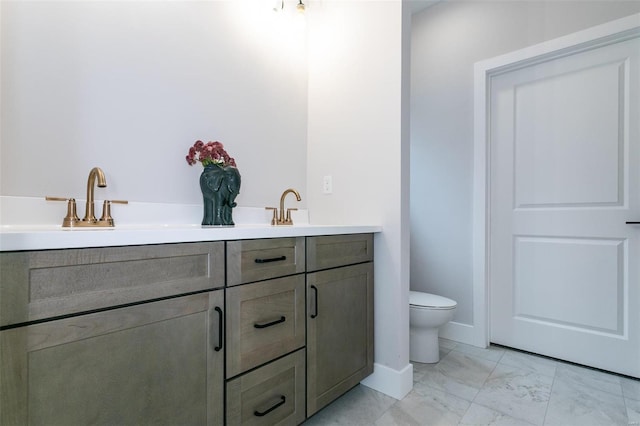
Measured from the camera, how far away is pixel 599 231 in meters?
1.92

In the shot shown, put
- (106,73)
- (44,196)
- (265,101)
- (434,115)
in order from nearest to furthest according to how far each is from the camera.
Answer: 1. (44,196)
2. (106,73)
3. (265,101)
4. (434,115)

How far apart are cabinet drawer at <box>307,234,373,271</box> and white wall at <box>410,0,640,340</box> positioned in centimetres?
105

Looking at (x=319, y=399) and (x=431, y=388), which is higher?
(x=319, y=399)

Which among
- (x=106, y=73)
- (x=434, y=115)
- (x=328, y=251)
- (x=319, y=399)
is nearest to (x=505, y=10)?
(x=434, y=115)

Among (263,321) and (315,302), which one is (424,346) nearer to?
(315,302)

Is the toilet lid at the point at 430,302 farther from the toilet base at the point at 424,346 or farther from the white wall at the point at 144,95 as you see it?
the white wall at the point at 144,95

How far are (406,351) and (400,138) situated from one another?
1114 millimetres

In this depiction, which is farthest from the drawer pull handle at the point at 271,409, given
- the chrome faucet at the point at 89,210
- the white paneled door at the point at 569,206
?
the white paneled door at the point at 569,206

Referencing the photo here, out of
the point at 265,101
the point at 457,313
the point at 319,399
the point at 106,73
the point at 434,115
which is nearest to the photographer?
the point at 106,73

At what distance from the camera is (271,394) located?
1147 mm

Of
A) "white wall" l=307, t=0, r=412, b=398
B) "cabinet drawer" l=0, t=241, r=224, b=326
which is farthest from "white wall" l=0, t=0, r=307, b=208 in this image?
"cabinet drawer" l=0, t=241, r=224, b=326

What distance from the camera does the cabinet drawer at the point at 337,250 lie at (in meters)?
1.34

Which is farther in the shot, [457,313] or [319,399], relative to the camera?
[457,313]

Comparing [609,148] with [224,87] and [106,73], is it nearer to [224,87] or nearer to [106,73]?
[224,87]
